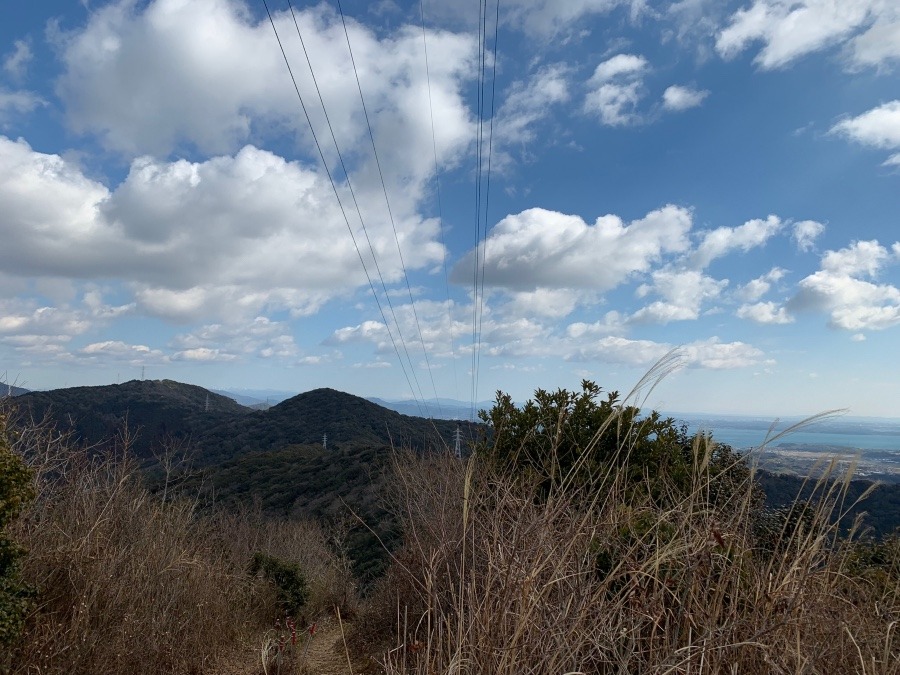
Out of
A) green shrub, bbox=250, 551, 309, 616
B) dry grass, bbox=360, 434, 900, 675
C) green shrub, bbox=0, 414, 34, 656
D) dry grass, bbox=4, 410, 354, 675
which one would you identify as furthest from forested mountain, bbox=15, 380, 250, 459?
dry grass, bbox=360, 434, 900, 675

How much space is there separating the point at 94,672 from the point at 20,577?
1046mm

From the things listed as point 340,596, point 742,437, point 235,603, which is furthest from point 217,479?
point 742,437

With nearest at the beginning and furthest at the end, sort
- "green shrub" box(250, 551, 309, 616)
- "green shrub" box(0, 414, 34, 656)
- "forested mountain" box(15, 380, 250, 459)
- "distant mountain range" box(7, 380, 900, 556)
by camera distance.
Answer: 1. "green shrub" box(0, 414, 34, 656)
2. "green shrub" box(250, 551, 309, 616)
3. "distant mountain range" box(7, 380, 900, 556)
4. "forested mountain" box(15, 380, 250, 459)

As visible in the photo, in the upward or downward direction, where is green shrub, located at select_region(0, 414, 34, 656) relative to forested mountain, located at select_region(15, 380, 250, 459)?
downward

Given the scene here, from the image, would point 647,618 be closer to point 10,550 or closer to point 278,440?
point 10,550

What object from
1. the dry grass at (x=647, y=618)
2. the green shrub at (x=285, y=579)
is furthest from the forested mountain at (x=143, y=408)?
the dry grass at (x=647, y=618)

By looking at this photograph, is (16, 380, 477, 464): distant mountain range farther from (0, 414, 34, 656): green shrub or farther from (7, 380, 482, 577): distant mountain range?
(0, 414, 34, 656): green shrub

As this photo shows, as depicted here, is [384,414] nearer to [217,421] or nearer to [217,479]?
[217,421]

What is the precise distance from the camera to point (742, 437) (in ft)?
9.21

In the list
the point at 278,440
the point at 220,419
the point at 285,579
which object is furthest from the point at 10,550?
the point at 220,419

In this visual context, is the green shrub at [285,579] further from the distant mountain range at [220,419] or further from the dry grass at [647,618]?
the distant mountain range at [220,419]

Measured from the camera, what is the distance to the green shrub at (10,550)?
418cm

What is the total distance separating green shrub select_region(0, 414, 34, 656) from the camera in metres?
4.18

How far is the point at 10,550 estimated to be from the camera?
14.2ft
